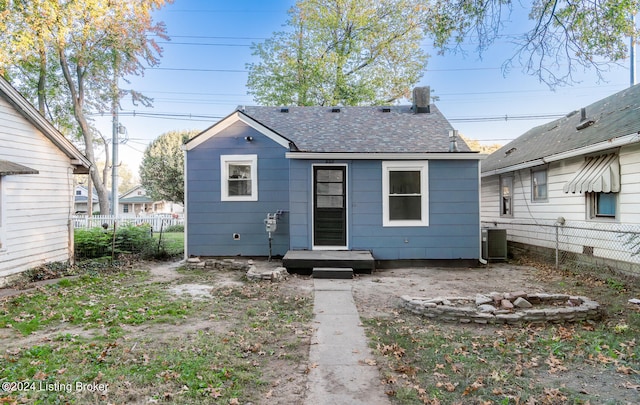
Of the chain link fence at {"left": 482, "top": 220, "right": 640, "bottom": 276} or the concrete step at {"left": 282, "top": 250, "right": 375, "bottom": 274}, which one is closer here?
the chain link fence at {"left": 482, "top": 220, "right": 640, "bottom": 276}

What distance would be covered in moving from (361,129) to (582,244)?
622 cm

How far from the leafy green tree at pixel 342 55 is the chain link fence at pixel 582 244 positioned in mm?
12609

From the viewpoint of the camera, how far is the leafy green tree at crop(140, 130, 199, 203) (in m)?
24.1

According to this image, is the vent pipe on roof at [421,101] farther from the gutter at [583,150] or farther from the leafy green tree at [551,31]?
the leafy green tree at [551,31]

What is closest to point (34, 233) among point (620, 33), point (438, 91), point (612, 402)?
point (612, 402)

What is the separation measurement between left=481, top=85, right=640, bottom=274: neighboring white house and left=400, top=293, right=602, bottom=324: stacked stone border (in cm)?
185

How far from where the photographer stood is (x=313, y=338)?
3871mm

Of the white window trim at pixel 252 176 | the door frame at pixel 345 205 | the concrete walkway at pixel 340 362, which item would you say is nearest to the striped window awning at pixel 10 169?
the white window trim at pixel 252 176

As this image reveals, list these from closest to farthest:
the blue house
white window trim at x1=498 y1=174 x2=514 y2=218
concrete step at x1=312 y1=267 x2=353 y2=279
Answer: concrete step at x1=312 y1=267 x2=353 y2=279, the blue house, white window trim at x1=498 y1=174 x2=514 y2=218

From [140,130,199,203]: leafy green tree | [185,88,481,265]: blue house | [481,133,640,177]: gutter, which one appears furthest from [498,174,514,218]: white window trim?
[140,130,199,203]: leafy green tree

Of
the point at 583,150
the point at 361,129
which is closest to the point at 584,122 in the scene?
the point at 583,150

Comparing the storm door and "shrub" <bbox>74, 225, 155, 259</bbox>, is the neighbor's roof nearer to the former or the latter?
"shrub" <bbox>74, 225, 155, 259</bbox>

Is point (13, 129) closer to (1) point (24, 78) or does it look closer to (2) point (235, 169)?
(2) point (235, 169)

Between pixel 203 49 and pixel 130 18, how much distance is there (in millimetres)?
5963
